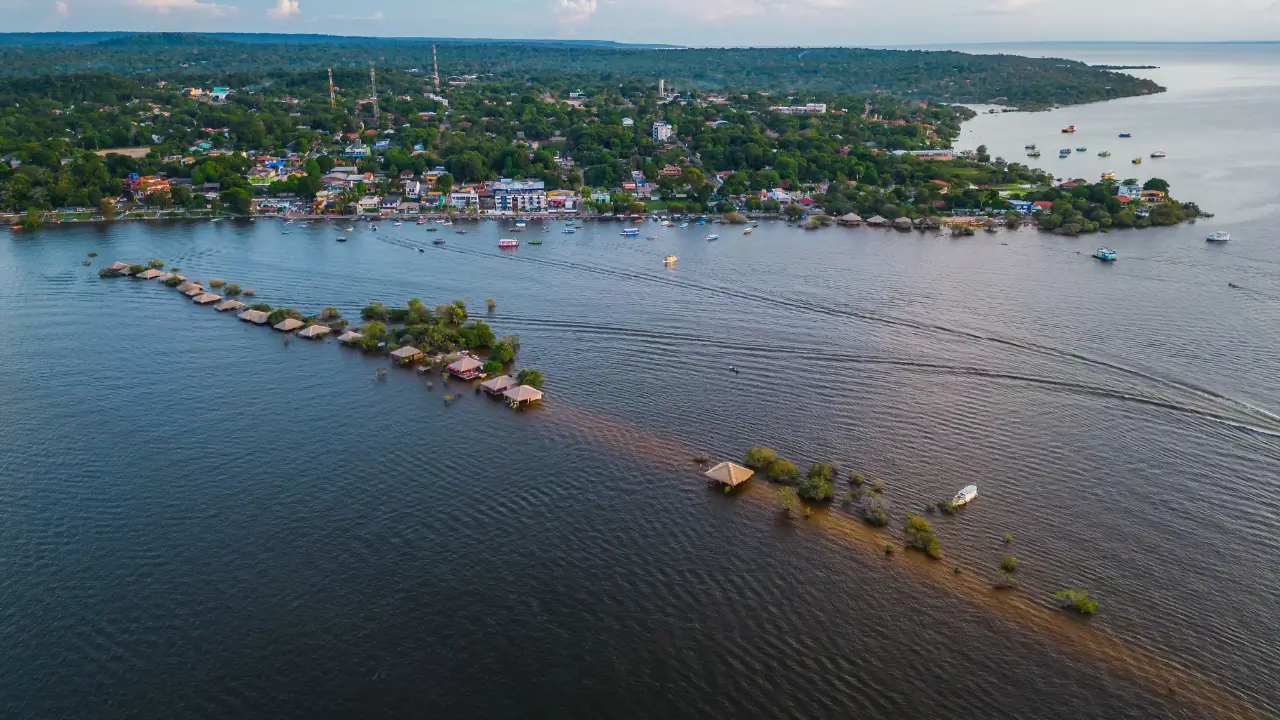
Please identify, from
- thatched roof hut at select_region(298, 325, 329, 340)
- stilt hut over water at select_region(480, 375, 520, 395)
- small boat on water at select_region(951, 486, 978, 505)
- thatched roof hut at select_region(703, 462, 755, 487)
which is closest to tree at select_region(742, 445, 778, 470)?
thatched roof hut at select_region(703, 462, 755, 487)

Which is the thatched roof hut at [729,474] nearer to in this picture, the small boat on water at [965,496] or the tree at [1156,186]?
the small boat on water at [965,496]

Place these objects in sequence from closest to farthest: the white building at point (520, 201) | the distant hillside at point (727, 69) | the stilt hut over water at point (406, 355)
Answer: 1. the stilt hut over water at point (406, 355)
2. the white building at point (520, 201)
3. the distant hillside at point (727, 69)

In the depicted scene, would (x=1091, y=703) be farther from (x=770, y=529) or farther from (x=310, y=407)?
(x=310, y=407)

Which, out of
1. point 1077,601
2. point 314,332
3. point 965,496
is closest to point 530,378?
point 314,332

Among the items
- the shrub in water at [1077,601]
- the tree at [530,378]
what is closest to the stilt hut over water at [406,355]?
the tree at [530,378]

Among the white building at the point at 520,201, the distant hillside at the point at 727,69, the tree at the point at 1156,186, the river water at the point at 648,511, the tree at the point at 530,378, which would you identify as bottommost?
the river water at the point at 648,511

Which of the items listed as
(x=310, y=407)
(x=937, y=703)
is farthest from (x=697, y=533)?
(x=310, y=407)
